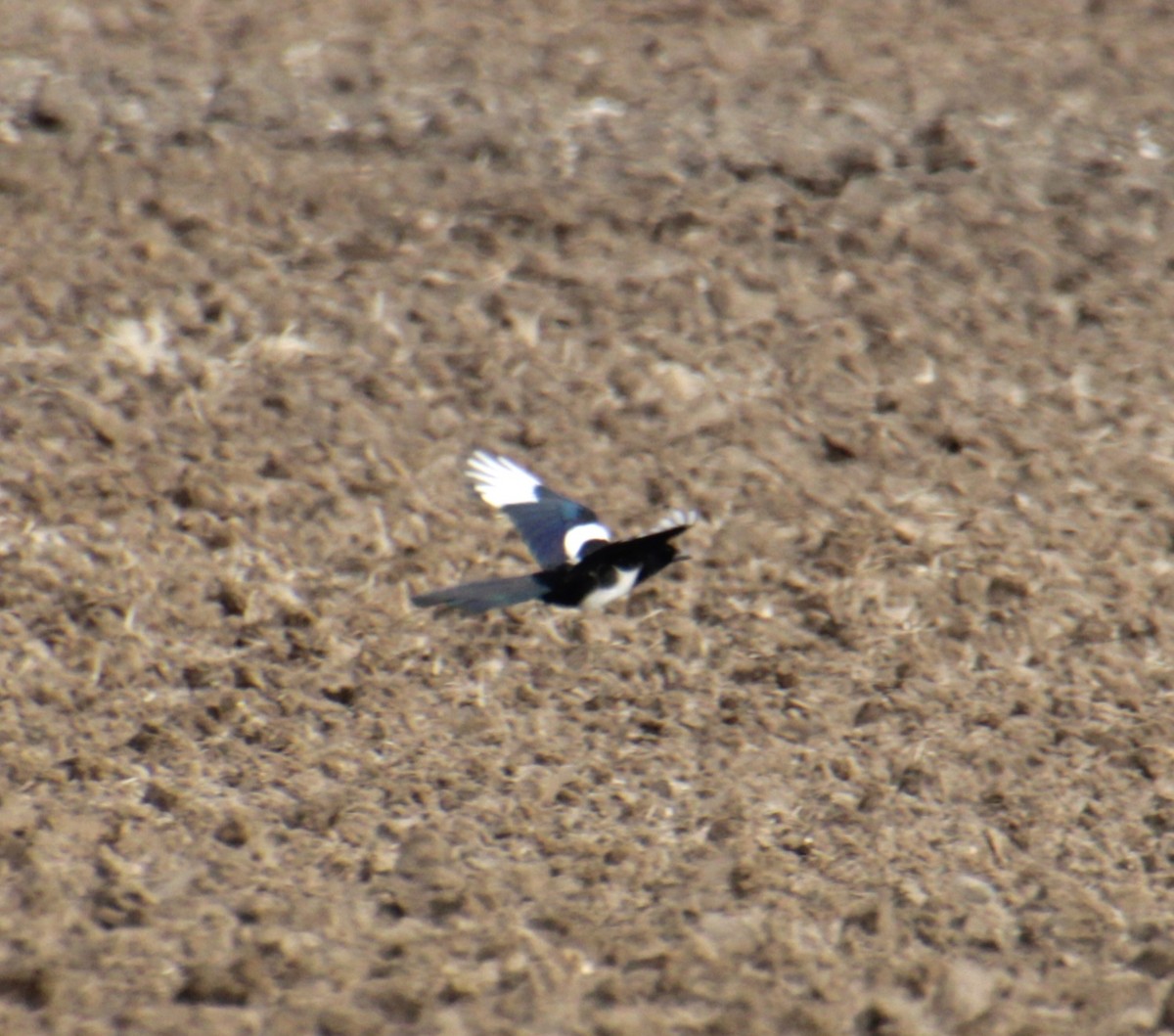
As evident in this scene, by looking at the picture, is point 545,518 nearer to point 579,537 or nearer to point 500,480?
point 579,537

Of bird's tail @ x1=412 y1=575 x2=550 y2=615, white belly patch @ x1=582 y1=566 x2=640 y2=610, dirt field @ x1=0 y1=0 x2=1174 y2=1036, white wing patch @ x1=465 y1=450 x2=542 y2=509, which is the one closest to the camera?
dirt field @ x1=0 y1=0 x2=1174 y2=1036

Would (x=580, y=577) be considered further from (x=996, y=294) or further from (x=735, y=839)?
(x=996, y=294)

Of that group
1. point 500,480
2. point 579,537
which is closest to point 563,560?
point 579,537

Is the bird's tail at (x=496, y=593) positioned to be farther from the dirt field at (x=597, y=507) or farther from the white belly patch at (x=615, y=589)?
the dirt field at (x=597, y=507)

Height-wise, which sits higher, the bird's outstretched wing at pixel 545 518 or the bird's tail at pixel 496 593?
the bird's tail at pixel 496 593

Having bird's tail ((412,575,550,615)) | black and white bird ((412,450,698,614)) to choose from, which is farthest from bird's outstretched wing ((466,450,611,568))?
bird's tail ((412,575,550,615))

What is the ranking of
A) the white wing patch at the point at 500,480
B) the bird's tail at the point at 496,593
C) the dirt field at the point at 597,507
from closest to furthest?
the dirt field at the point at 597,507 < the bird's tail at the point at 496,593 < the white wing patch at the point at 500,480

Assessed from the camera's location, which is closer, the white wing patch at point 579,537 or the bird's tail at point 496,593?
the bird's tail at point 496,593

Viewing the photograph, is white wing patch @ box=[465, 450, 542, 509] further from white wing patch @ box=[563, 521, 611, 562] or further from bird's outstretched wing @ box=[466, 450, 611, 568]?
white wing patch @ box=[563, 521, 611, 562]

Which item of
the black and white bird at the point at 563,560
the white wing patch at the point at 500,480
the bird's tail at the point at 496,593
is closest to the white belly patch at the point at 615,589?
the black and white bird at the point at 563,560
